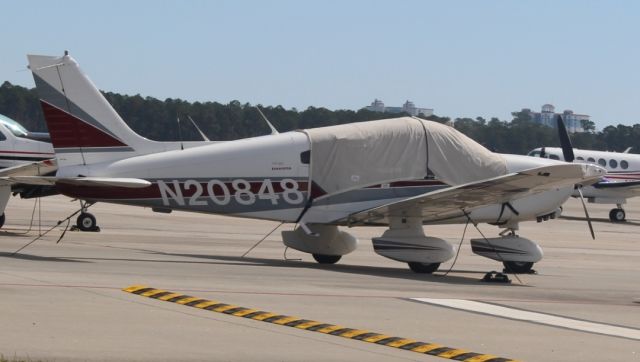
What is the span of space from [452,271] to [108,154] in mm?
6305

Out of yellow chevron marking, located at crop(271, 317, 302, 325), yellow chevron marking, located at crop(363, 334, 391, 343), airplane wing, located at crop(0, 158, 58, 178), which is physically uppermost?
airplane wing, located at crop(0, 158, 58, 178)

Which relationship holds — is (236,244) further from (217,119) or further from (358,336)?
(217,119)

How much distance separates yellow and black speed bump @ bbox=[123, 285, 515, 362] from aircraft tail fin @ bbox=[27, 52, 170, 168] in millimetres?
5093

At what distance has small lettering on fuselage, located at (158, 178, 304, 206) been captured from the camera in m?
18.5

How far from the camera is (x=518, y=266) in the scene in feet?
65.2

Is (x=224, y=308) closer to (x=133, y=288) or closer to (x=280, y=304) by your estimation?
(x=280, y=304)

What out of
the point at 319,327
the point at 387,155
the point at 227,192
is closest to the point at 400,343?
the point at 319,327

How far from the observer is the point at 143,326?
11.1 m

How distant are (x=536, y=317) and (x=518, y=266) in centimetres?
640

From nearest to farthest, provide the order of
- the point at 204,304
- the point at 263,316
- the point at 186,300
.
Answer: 1. the point at 263,316
2. the point at 204,304
3. the point at 186,300

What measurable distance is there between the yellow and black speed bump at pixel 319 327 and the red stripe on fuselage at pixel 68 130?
5.14m

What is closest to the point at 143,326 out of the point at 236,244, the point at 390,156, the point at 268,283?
the point at 268,283

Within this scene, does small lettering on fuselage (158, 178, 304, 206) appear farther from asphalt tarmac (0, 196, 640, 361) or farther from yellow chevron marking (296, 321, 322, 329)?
yellow chevron marking (296, 321, 322, 329)

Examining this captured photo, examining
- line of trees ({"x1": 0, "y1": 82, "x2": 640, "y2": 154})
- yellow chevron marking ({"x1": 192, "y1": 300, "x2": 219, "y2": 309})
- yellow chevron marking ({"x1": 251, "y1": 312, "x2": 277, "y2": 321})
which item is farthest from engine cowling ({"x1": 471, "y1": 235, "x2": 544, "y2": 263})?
line of trees ({"x1": 0, "y1": 82, "x2": 640, "y2": 154})
